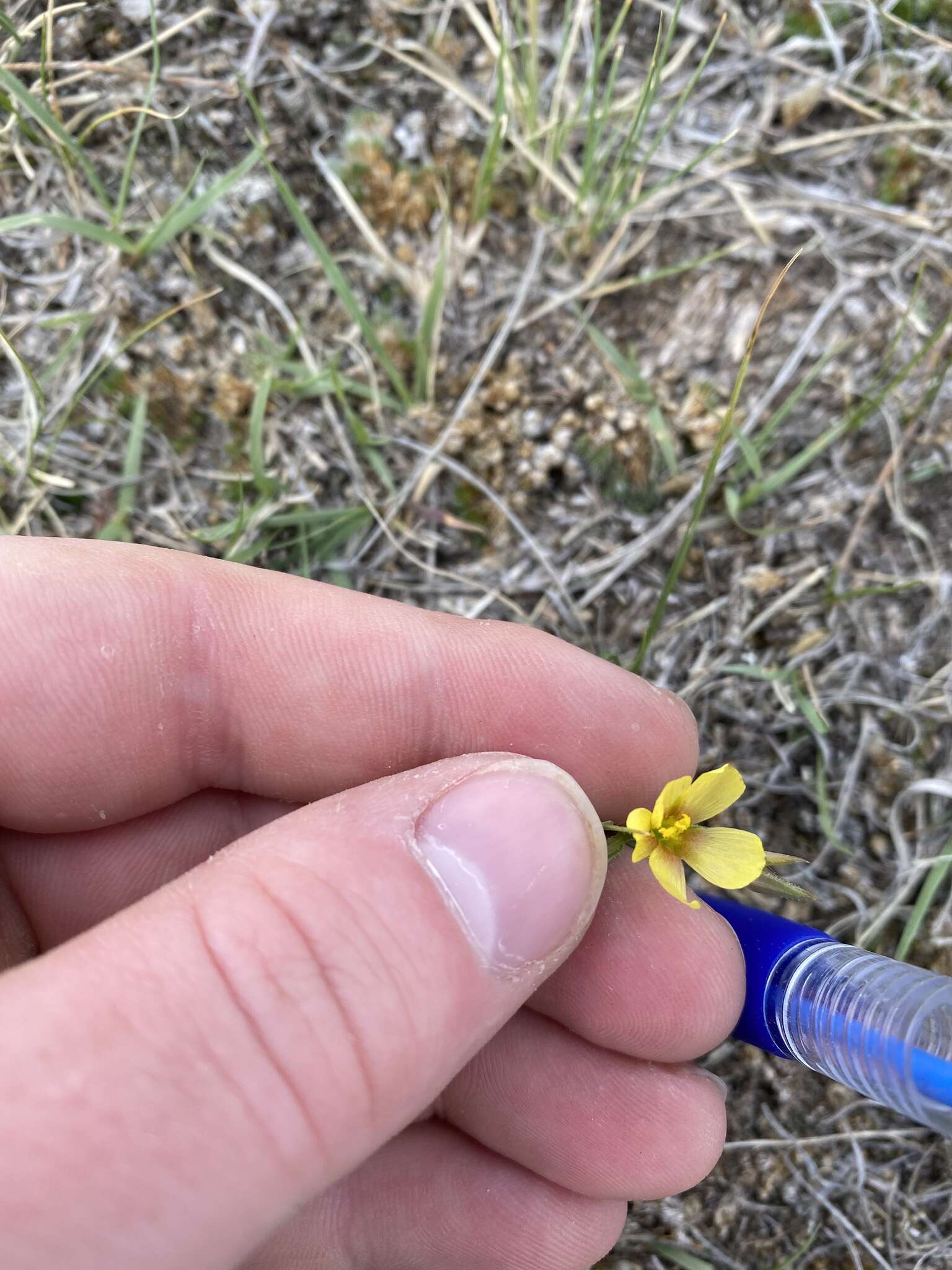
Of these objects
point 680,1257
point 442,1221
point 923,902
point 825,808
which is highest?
point 825,808

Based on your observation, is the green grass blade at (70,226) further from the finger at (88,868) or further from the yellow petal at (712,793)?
the yellow petal at (712,793)

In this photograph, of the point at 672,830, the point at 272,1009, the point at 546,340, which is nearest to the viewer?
the point at 272,1009

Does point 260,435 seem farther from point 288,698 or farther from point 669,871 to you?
point 669,871

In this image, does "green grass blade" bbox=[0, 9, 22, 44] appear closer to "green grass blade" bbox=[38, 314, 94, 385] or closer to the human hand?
"green grass blade" bbox=[38, 314, 94, 385]

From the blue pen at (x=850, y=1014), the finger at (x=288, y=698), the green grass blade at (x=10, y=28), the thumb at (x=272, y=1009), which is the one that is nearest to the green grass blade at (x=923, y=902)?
the blue pen at (x=850, y=1014)

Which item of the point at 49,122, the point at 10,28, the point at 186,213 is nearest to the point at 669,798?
the point at 186,213

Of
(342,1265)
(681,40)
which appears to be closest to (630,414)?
(681,40)

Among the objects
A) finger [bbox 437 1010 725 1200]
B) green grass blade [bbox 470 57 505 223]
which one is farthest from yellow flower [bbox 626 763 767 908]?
green grass blade [bbox 470 57 505 223]

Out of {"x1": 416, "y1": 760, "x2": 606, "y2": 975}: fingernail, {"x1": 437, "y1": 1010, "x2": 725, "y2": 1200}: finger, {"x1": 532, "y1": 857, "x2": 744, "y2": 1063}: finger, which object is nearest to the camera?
{"x1": 416, "y1": 760, "x2": 606, "y2": 975}: fingernail
